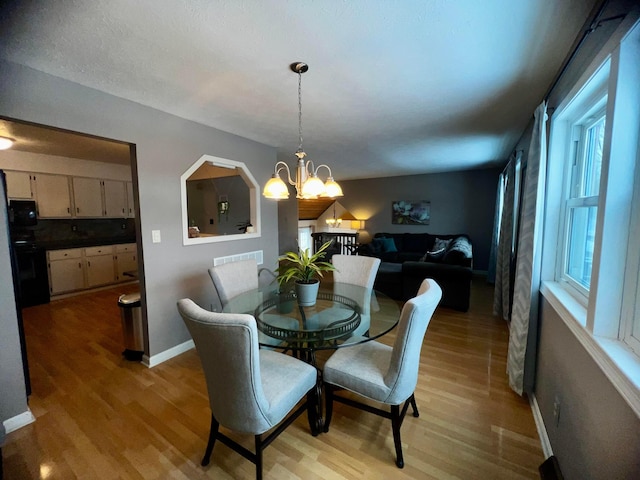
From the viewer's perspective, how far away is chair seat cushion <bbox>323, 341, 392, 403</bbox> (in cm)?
141

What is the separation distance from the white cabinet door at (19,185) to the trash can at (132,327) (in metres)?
3.06

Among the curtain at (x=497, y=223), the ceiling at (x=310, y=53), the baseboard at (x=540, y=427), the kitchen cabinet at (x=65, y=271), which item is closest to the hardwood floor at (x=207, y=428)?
the baseboard at (x=540, y=427)

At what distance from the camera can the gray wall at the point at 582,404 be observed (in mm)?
839

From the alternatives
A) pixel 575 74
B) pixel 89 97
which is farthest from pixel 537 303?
pixel 89 97

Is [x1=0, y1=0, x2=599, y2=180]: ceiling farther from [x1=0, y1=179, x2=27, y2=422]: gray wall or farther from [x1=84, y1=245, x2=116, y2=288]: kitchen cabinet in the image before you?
[x1=84, y1=245, x2=116, y2=288]: kitchen cabinet

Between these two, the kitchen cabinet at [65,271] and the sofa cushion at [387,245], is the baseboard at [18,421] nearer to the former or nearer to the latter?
the kitchen cabinet at [65,271]

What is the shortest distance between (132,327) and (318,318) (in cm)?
187

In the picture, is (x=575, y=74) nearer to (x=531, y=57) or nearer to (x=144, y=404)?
(x=531, y=57)

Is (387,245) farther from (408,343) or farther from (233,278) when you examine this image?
(408,343)

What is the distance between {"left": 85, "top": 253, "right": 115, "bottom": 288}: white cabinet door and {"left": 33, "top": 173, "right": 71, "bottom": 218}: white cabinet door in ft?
2.71

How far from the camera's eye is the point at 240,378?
1128 mm

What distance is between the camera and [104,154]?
405 cm

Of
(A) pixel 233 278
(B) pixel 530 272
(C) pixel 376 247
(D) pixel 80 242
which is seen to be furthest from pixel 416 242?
(D) pixel 80 242

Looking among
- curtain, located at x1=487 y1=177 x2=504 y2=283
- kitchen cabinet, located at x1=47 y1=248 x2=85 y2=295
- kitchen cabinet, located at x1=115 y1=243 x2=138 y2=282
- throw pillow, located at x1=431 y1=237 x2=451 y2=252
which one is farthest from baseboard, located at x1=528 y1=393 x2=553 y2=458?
kitchen cabinet, located at x1=47 y1=248 x2=85 y2=295
